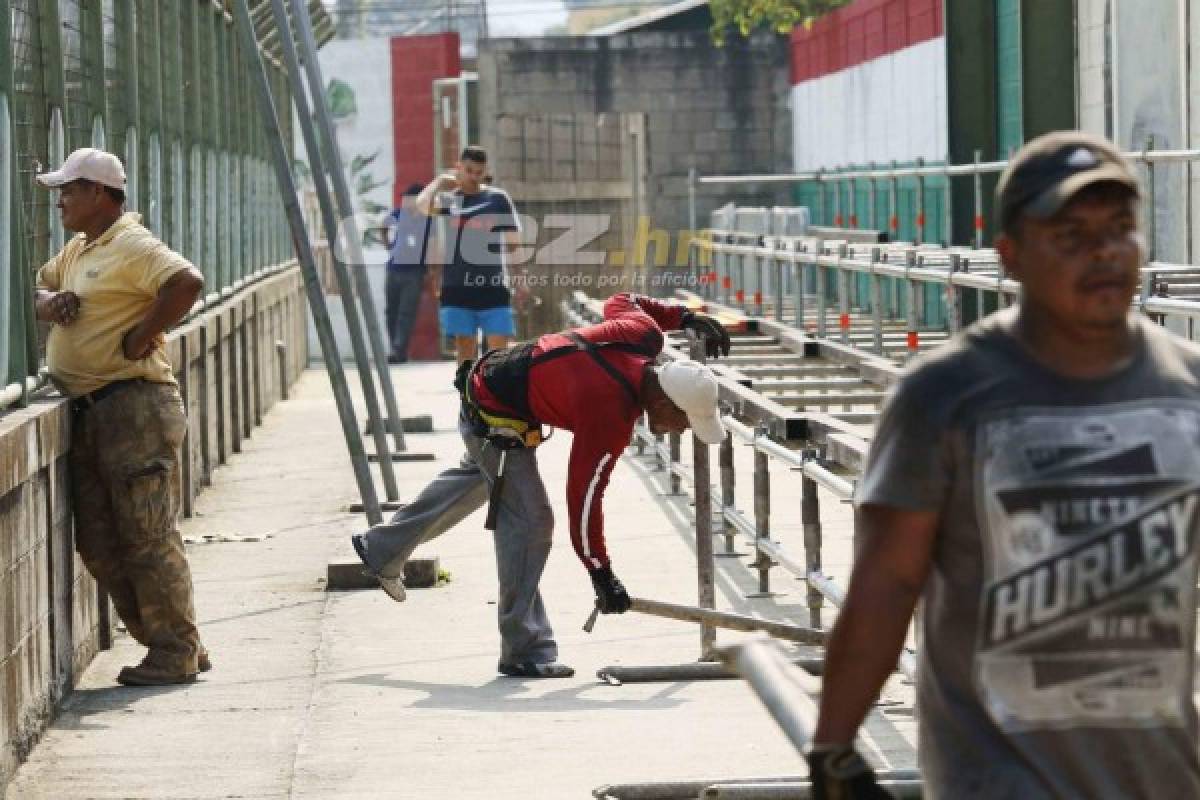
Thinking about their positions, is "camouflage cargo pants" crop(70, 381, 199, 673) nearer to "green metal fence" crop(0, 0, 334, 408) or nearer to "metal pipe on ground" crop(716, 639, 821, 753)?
"green metal fence" crop(0, 0, 334, 408)

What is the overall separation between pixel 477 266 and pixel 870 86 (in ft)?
33.8

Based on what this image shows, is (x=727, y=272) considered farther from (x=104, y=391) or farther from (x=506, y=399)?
(x=104, y=391)

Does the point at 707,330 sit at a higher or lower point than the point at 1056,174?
lower

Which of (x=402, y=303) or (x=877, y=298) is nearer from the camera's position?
(x=877, y=298)

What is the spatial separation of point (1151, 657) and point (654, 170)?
95.1ft

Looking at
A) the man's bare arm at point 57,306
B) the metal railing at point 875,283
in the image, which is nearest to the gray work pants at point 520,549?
the man's bare arm at point 57,306

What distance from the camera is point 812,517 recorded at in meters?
9.12

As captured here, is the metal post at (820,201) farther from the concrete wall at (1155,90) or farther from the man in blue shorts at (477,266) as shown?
the man in blue shorts at (477,266)

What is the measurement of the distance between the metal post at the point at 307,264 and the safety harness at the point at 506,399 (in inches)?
92.6

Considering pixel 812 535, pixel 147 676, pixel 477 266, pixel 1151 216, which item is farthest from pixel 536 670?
pixel 477 266

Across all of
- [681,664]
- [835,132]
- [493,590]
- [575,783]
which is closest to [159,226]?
[493,590]

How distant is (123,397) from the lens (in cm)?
899

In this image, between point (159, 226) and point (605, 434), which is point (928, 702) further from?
point (159, 226)

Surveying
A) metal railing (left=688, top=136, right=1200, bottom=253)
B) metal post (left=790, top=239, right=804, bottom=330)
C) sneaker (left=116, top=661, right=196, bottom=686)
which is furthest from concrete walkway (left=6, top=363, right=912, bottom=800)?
metal post (left=790, top=239, right=804, bottom=330)
